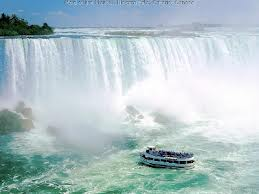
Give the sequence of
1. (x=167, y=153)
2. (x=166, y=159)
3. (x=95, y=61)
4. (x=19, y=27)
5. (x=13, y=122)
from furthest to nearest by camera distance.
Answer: (x=19, y=27) < (x=95, y=61) < (x=13, y=122) < (x=167, y=153) < (x=166, y=159)

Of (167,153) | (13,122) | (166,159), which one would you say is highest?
(13,122)

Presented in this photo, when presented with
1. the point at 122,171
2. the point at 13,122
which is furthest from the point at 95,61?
the point at 122,171

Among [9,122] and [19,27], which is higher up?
[19,27]

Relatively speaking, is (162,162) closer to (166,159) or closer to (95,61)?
(166,159)

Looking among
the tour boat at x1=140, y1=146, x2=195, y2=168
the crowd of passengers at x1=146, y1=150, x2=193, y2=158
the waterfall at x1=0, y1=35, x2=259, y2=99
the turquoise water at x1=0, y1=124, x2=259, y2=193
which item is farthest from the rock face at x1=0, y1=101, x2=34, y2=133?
the crowd of passengers at x1=146, y1=150, x2=193, y2=158

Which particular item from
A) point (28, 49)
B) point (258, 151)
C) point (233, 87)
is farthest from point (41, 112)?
point (233, 87)

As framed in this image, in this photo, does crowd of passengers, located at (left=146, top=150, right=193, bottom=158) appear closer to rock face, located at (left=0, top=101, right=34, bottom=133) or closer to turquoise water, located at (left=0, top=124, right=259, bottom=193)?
turquoise water, located at (left=0, top=124, right=259, bottom=193)

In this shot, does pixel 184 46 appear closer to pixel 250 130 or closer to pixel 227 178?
pixel 250 130
